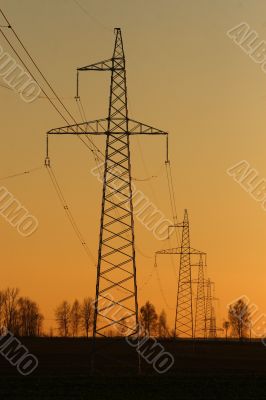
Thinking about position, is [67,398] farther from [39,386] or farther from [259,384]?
[259,384]

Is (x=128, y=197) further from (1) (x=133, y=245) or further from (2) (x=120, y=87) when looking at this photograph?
(2) (x=120, y=87)

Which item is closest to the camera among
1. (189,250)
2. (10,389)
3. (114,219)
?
(10,389)

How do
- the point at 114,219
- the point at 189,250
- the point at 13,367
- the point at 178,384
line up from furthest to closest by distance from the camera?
the point at 189,250
the point at 13,367
the point at 114,219
the point at 178,384

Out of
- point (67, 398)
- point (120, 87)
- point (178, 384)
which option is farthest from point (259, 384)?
point (120, 87)

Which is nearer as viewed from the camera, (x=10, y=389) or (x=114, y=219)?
(x=10, y=389)

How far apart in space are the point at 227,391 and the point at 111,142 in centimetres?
1427

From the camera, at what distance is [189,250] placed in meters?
83.8

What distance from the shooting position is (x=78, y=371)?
49.4m

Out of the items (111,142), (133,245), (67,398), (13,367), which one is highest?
(111,142)

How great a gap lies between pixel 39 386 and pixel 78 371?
38.6 ft

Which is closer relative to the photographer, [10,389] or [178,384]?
[10,389]

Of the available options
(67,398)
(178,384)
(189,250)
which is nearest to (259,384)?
(178,384)

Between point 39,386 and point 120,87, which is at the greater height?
point 120,87

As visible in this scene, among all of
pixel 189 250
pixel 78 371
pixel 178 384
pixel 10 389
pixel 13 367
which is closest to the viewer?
pixel 10 389
